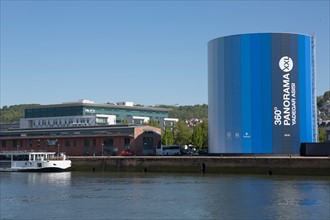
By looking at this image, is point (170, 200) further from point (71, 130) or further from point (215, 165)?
point (71, 130)

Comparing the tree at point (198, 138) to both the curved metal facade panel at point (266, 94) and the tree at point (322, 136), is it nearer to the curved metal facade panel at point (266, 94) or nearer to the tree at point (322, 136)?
the tree at point (322, 136)

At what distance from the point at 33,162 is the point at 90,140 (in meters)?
19.8

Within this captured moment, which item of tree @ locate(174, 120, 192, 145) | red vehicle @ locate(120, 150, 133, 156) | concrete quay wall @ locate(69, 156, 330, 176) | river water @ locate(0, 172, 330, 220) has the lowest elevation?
river water @ locate(0, 172, 330, 220)

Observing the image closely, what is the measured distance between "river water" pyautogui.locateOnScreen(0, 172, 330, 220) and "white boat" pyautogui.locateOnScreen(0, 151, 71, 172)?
2563cm

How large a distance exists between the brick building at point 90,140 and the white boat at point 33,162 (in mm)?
13733

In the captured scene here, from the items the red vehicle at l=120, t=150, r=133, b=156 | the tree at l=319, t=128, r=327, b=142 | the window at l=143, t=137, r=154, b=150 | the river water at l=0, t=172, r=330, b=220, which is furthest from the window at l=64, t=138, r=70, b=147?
the tree at l=319, t=128, r=327, b=142

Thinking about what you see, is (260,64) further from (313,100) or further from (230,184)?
(230,184)

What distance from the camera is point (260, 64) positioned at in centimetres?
9031

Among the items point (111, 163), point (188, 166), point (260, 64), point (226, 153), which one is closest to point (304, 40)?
point (260, 64)

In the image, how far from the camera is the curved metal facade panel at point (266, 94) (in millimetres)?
89812

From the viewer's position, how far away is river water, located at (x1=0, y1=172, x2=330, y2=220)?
134ft

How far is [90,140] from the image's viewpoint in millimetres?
111688

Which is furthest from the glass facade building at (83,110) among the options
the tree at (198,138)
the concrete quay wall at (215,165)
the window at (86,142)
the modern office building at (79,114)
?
the concrete quay wall at (215,165)

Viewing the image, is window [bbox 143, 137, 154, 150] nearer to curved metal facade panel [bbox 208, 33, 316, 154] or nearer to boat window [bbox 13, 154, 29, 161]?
curved metal facade panel [bbox 208, 33, 316, 154]
